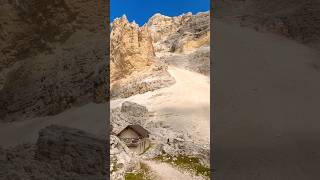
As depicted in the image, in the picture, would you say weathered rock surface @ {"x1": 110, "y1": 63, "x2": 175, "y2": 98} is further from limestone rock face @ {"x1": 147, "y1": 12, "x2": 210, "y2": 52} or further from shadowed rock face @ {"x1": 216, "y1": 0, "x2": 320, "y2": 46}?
limestone rock face @ {"x1": 147, "y1": 12, "x2": 210, "y2": 52}

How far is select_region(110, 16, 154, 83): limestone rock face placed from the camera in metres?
39.8

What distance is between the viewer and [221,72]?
22.3 meters

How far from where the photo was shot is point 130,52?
131ft

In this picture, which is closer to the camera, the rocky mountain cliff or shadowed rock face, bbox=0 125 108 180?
shadowed rock face, bbox=0 125 108 180

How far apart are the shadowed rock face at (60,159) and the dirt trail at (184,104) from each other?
1122 centimetres

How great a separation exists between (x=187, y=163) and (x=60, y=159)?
319 inches

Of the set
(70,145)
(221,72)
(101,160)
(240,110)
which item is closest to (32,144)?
(70,145)

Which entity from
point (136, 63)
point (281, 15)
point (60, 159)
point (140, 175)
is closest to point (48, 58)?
point (60, 159)

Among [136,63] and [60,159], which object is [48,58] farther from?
[136,63]

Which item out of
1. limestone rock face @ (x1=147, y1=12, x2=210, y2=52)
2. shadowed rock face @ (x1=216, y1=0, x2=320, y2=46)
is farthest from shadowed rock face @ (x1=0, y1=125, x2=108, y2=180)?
limestone rock face @ (x1=147, y1=12, x2=210, y2=52)

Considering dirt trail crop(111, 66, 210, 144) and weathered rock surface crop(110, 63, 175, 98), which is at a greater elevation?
weathered rock surface crop(110, 63, 175, 98)

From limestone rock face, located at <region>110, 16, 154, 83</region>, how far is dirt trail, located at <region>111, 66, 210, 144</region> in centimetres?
434

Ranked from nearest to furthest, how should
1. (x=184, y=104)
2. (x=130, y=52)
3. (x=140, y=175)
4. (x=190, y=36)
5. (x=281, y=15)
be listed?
1. (x=140, y=175)
2. (x=184, y=104)
3. (x=281, y=15)
4. (x=130, y=52)
5. (x=190, y=36)

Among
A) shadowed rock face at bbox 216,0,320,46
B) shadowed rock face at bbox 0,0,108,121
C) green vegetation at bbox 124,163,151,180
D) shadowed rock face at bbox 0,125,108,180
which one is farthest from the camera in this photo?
shadowed rock face at bbox 216,0,320,46
